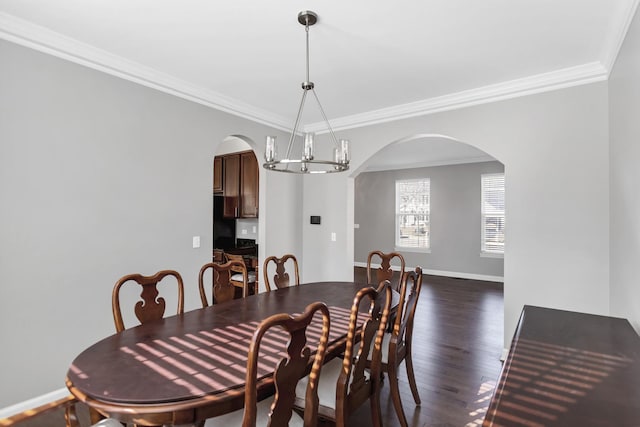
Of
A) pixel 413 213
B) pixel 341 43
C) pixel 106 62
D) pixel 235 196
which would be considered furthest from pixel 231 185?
pixel 413 213

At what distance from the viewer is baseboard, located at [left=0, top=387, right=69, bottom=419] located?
7.23 ft

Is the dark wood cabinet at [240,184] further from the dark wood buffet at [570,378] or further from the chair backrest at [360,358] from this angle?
the dark wood buffet at [570,378]

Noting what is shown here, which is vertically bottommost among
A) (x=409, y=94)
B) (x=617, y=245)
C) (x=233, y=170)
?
(x=617, y=245)

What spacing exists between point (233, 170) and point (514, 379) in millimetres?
4705

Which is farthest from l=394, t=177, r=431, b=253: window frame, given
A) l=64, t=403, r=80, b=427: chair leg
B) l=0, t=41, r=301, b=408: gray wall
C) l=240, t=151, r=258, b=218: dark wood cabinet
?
l=64, t=403, r=80, b=427: chair leg

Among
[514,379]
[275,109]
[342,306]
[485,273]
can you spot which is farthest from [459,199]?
[514,379]

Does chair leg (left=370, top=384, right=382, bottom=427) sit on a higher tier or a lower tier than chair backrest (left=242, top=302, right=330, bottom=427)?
lower

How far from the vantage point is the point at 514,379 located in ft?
3.95

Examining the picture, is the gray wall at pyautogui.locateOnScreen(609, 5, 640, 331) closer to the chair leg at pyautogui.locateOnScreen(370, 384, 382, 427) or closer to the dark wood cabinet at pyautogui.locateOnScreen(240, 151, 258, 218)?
the chair leg at pyautogui.locateOnScreen(370, 384, 382, 427)

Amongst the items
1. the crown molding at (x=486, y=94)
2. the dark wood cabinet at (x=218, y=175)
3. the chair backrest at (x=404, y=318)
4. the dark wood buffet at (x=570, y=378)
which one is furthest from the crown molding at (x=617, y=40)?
the dark wood cabinet at (x=218, y=175)

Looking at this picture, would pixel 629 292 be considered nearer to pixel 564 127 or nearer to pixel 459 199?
pixel 564 127

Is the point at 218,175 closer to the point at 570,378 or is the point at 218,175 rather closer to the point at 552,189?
the point at 552,189

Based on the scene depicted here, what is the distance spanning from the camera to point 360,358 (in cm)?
165

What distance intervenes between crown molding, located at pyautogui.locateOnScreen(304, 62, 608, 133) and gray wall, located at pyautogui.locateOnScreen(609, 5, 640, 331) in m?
0.21
